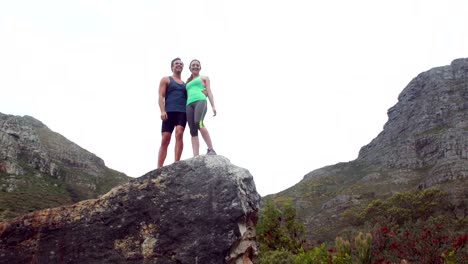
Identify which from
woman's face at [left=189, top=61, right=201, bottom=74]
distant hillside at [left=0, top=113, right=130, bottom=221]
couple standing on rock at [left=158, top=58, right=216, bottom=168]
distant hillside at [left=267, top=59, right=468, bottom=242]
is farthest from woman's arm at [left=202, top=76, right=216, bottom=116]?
distant hillside at [left=267, top=59, right=468, bottom=242]

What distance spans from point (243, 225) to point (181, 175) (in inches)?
35.7

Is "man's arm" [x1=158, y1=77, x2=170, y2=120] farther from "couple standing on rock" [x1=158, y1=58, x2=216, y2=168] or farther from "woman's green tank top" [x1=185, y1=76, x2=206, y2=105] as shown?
"woman's green tank top" [x1=185, y1=76, x2=206, y2=105]

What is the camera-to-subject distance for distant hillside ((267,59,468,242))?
2060 inches

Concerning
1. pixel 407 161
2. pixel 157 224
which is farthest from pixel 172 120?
pixel 407 161

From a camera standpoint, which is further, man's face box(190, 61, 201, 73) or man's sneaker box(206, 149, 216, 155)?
man's face box(190, 61, 201, 73)

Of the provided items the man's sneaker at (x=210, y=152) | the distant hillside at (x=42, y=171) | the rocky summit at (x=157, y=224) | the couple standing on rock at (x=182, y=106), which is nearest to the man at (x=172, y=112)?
the couple standing on rock at (x=182, y=106)

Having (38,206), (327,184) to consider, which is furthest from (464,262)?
(327,184)

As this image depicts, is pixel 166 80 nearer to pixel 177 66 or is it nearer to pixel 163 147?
Result: pixel 177 66

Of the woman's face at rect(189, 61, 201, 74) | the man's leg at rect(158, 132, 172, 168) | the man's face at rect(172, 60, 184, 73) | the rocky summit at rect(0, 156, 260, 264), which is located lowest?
the rocky summit at rect(0, 156, 260, 264)

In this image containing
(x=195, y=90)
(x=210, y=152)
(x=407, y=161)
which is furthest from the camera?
(x=407, y=161)

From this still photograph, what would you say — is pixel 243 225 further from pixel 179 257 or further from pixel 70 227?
pixel 70 227

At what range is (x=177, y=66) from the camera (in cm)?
582

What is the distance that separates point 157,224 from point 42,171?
66527 millimetres

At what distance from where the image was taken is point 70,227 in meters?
4.33
